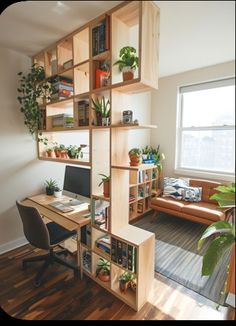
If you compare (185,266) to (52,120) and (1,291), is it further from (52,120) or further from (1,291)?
(52,120)

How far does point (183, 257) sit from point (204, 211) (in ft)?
2.36

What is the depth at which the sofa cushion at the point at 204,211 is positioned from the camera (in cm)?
248

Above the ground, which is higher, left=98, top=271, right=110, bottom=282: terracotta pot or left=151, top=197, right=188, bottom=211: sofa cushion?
left=151, top=197, right=188, bottom=211: sofa cushion

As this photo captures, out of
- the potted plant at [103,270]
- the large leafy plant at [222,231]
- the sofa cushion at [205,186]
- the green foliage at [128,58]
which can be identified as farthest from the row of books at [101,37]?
the sofa cushion at [205,186]

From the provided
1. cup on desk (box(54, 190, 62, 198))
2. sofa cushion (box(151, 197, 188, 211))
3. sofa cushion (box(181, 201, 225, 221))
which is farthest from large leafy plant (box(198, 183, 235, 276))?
cup on desk (box(54, 190, 62, 198))

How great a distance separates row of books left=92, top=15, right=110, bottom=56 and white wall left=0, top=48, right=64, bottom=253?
1.16m

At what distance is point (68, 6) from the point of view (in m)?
1.37

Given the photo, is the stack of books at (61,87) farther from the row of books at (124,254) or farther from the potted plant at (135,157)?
the row of books at (124,254)

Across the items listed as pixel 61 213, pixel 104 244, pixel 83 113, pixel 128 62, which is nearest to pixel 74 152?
pixel 83 113

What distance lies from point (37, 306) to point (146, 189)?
7.56ft

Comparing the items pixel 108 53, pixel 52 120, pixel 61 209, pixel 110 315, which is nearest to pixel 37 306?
pixel 110 315

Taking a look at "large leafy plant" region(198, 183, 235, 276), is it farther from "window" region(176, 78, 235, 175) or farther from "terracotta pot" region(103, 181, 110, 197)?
"terracotta pot" region(103, 181, 110, 197)

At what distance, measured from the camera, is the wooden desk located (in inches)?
66.3

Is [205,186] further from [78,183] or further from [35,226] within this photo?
[35,226]
